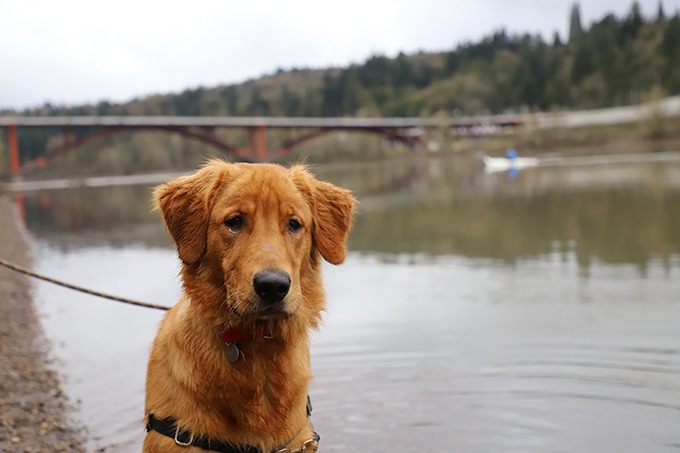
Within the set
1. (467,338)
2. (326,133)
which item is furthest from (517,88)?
(467,338)

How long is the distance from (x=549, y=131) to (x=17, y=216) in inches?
3645

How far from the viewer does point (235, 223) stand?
3607 mm

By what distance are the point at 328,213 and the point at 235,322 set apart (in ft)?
2.77

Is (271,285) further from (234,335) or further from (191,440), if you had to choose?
(191,440)

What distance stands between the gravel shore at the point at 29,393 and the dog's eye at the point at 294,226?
398 centimetres

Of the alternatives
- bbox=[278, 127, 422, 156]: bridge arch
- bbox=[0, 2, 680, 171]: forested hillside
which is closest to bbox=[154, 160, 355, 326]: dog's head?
bbox=[278, 127, 422, 156]: bridge arch

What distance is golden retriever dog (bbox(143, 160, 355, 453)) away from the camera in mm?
3477

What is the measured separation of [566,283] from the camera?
1364cm

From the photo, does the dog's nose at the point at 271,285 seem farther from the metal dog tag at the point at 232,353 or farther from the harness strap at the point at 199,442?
the harness strap at the point at 199,442

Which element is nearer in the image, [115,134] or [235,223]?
[235,223]

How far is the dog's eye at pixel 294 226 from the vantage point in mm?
3664

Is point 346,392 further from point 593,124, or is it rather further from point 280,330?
point 593,124

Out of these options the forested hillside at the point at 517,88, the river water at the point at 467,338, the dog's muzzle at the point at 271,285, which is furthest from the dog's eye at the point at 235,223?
the forested hillside at the point at 517,88

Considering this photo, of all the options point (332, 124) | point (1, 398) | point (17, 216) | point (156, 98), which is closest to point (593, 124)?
point (332, 124)
